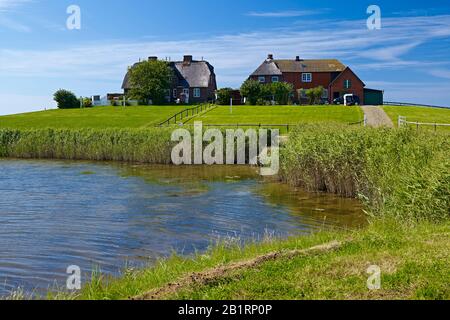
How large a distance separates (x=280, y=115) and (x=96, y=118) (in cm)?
2280

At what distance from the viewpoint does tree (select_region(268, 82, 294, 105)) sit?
81.1m

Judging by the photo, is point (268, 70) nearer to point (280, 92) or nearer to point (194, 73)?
point (280, 92)

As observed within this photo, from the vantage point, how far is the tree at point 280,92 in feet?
266

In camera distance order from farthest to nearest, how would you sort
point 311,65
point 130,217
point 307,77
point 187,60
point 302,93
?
point 187,60 → point 311,65 → point 307,77 → point 302,93 → point 130,217

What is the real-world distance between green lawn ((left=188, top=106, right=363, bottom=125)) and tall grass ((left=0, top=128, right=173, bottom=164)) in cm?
1586

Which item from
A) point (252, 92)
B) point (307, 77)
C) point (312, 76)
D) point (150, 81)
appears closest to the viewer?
point (252, 92)

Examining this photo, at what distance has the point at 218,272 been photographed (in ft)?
28.4

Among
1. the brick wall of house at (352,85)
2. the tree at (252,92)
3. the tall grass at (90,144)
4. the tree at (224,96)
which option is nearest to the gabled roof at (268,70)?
the tree at (252,92)

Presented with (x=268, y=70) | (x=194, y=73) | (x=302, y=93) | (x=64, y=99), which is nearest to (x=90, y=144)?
(x=64, y=99)

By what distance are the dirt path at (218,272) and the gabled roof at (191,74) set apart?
78645 millimetres

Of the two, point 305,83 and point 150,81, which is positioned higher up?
point 150,81
